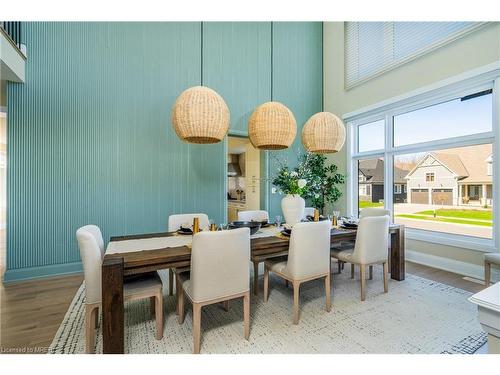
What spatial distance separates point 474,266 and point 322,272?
8.59ft

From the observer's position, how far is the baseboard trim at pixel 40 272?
10.5 ft

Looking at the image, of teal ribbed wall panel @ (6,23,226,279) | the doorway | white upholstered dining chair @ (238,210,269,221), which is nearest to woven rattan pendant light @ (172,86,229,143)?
white upholstered dining chair @ (238,210,269,221)

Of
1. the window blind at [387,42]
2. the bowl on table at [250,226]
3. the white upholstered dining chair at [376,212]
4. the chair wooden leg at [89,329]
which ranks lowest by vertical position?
the chair wooden leg at [89,329]

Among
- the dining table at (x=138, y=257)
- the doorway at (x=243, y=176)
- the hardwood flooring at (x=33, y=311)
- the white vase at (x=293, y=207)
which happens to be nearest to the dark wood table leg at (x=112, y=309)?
the dining table at (x=138, y=257)

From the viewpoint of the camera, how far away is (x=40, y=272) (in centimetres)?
335

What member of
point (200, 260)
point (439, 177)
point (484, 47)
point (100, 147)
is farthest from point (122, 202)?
point (484, 47)

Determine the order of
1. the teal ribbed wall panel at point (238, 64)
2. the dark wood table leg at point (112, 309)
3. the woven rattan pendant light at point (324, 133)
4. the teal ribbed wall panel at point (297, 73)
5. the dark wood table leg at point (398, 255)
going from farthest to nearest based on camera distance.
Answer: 1. the teal ribbed wall panel at point (297, 73)
2. the teal ribbed wall panel at point (238, 64)
3. the dark wood table leg at point (398, 255)
4. the woven rattan pendant light at point (324, 133)
5. the dark wood table leg at point (112, 309)

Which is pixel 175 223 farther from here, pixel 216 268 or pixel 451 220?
pixel 451 220

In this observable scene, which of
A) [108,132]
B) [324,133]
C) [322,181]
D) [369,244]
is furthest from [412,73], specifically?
[108,132]

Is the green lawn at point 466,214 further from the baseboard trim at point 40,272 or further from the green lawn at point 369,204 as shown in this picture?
the baseboard trim at point 40,272

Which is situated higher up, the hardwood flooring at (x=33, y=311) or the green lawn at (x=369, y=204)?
the green lawn at (x=369, y=204)

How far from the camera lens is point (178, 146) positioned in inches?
166

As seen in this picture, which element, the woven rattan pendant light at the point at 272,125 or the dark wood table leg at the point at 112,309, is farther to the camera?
the woven rattan pendant light at the point at 272,125

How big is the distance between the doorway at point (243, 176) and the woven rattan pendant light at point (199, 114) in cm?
284
